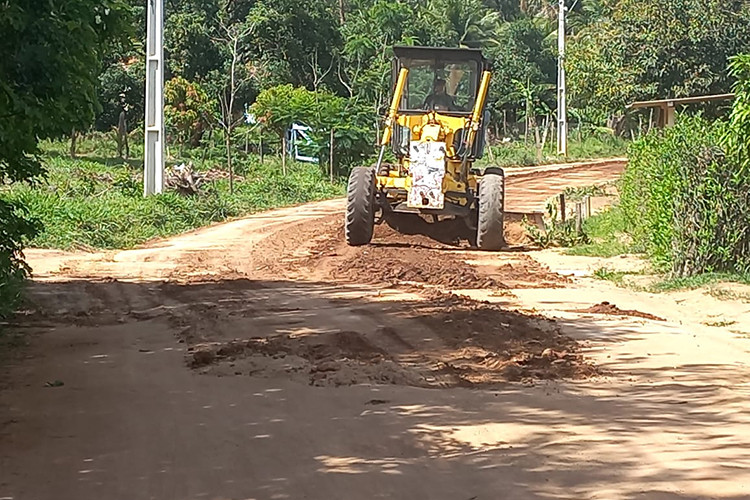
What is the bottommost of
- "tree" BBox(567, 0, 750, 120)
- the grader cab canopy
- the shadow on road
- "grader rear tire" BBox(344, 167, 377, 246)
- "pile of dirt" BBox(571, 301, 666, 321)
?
the shadow on road

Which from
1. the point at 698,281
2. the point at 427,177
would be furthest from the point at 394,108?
the point at 698,281

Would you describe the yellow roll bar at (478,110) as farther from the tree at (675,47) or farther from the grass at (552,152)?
the grass at (552,152)

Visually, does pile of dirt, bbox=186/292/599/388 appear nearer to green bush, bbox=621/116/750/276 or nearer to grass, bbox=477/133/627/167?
green bush, bbox=621/116/750/276

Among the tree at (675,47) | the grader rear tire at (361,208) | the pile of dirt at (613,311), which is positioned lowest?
the pile of dirt at (613,311)

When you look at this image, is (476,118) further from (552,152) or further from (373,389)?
(552,152)

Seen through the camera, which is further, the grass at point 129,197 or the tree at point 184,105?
the tree at point 184,105

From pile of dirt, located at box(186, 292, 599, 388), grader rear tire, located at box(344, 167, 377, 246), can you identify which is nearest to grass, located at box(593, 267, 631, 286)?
grader rear tire, located at box(344, 167, 377, 246)

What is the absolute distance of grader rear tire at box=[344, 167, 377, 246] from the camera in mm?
17219

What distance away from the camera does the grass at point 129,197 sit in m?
20.4

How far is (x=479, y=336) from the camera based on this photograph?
10305mm

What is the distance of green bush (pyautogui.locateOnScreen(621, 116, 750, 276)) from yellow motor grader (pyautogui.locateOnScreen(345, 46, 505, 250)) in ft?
10.1

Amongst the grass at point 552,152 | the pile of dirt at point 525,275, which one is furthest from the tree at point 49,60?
the grass at point 552,152

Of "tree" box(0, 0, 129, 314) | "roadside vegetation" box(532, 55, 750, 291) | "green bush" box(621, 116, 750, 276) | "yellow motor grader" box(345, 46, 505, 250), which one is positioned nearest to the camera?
"tree" box(0, 0, 129, 314)

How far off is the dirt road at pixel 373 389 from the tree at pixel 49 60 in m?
2.10
